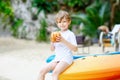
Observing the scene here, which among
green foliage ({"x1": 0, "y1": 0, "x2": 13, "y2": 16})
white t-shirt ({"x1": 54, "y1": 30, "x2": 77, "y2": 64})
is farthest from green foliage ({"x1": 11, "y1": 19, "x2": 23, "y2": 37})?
white t-shirt ({"x1": 54, "y1": 30, "x2": 77, "y2": 64})

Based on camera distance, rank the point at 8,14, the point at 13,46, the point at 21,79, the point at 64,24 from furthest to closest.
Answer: the point at 8,14
the point at 13,46
the point at 21,79
the point at 64,24

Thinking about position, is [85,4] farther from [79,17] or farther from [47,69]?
[47,69]

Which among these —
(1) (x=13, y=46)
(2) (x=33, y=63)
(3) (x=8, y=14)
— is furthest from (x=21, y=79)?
(3) (x=8, y=14)

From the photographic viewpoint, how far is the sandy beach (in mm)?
8915

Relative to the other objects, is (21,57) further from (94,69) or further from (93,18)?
(94,69)

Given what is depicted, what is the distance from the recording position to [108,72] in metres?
5.72

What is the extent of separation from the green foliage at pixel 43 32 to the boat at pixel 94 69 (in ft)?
34.9

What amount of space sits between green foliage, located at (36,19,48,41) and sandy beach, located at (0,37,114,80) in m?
0.32

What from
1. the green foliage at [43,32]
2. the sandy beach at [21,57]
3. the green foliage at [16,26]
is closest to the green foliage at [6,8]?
the green foliage at [16,26]

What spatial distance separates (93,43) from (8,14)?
3.75 meters

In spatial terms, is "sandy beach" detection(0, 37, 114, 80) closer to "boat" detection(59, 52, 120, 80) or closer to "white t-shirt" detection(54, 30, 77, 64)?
"boat" detection(59, 52, 120, 80)

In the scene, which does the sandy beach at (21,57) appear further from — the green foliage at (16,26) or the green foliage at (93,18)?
the green foliage at (93,18)

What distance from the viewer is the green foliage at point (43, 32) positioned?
1655 cm

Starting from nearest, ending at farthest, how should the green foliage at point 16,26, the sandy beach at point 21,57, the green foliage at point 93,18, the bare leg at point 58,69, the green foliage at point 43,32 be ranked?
the bare leg at point 58,69
the sandy beach at point 21,57
the green foliage at point 93,18
the green foliage at point 43,32
the green foliage at point 16,26
